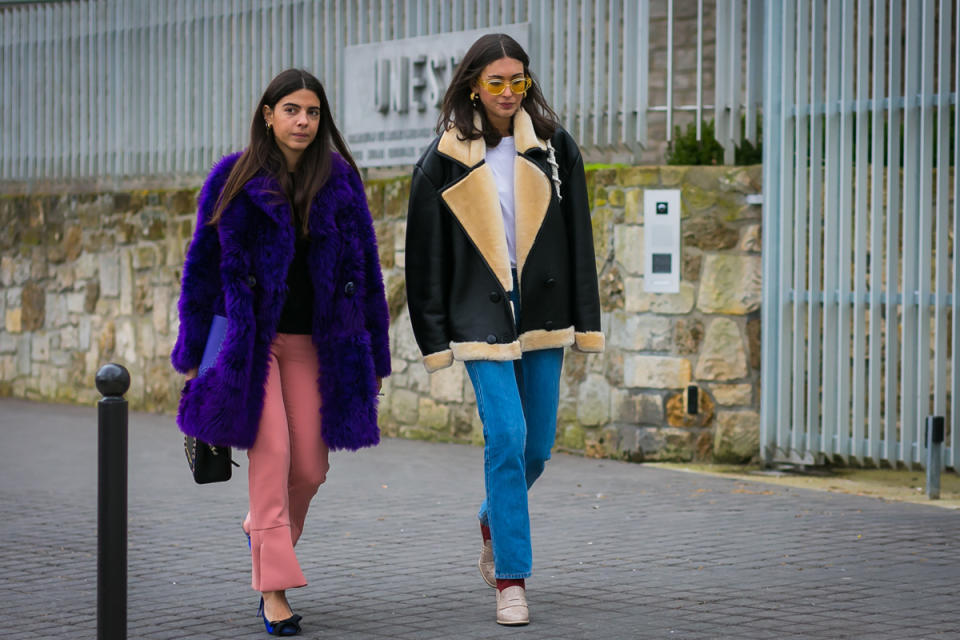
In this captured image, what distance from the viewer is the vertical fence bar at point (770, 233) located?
8766 mm

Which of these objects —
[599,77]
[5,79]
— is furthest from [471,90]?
[5,79]

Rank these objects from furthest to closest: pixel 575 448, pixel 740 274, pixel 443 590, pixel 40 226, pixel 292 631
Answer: pixel 40 226 → pixel 575 448 → pixel 740 274 → pixel 443 590 → pixel 292 631

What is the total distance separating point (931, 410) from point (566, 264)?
3.87 m

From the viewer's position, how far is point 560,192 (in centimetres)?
522

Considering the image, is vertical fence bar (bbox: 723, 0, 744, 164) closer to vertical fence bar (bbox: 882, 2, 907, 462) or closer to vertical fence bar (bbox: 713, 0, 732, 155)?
vertical fence bar (bbox: 713, 0, 732, 155)

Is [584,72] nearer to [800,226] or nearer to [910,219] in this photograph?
[800,226]

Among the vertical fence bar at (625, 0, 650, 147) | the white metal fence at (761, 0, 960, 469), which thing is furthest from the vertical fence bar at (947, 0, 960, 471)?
the vertical fence bar at (625, 0, 650, 147)

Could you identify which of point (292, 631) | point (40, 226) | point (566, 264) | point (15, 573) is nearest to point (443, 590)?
point (292, 631)

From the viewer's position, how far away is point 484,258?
504 cm

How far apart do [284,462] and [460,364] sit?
533 centimetres

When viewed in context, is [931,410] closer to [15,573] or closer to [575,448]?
[575,448]

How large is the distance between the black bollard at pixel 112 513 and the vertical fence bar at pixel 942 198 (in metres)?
5.22

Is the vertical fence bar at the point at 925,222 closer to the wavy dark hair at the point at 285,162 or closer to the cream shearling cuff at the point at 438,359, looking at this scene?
the cream shearling cuff at the point at 438,359

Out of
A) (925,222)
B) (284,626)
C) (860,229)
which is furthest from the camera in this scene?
(860,229)
